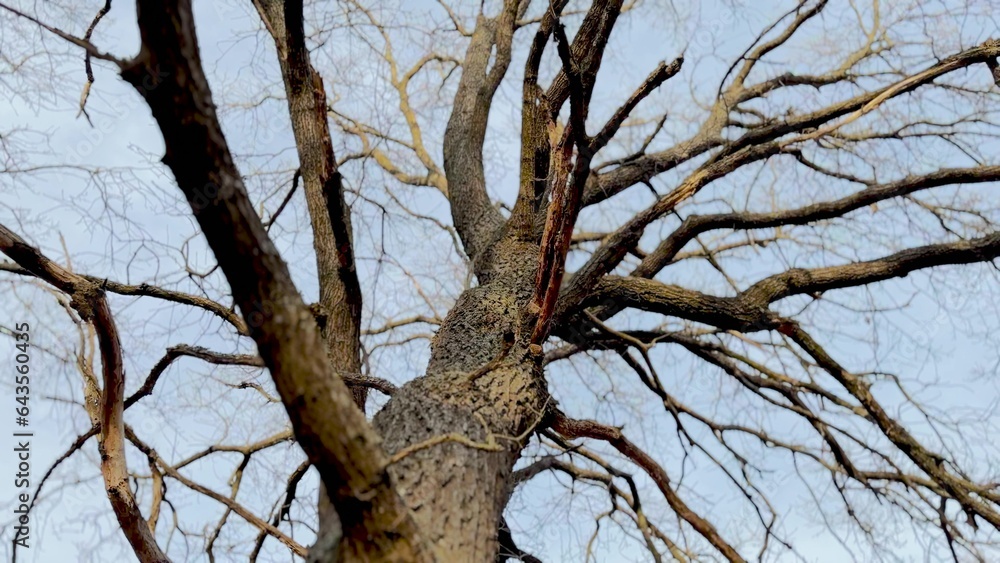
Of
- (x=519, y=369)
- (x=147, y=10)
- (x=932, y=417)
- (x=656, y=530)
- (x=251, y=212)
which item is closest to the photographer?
(x=147, y=10)

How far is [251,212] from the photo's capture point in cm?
118

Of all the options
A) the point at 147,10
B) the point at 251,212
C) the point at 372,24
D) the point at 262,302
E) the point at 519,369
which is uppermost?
the point at 372,24

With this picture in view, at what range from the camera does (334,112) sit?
14.7 ft

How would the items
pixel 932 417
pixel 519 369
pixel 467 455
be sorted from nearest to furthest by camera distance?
pixel 467 455 → pixel 519 369 → pixel 932 417

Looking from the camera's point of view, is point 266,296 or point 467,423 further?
point 467,423

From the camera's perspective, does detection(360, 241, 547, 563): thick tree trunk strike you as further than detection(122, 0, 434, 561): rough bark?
Yes

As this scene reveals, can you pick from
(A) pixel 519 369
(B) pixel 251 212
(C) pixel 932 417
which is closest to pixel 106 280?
(A) pixel 519 369

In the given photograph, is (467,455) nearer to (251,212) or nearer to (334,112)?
(251,212)

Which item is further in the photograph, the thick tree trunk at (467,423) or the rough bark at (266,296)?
the thick tree trunk at (467,423)

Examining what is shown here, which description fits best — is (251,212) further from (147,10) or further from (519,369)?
(519,369)

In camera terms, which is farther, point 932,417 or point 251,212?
point 932,417

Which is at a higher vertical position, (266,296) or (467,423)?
(467,423)

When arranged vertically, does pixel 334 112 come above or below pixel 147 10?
above

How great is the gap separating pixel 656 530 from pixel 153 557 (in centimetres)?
177
